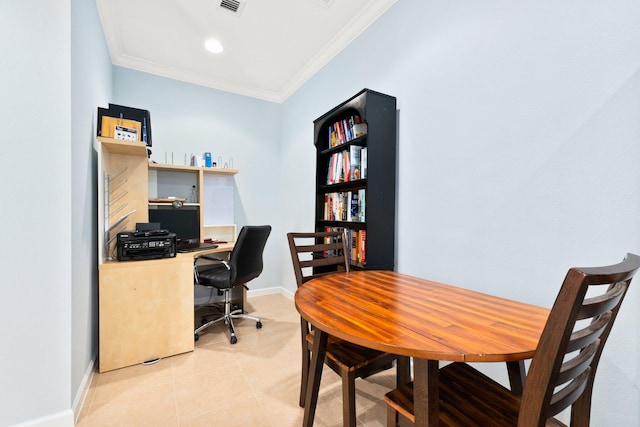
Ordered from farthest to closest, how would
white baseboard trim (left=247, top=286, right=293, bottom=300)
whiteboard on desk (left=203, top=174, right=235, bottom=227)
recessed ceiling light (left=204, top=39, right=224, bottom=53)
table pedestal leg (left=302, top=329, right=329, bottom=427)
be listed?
1. white baseboard trim (left=247, top=286, right=293, bottom=300)
2. whiteboard on desk (left=203, top=174, right=235, bottom=227)
3. recessed ceiling light (left=204, top=39, right=224, bottom=53)
4. table pedestal leg (left=302, top=329, right=329, bottom=427)

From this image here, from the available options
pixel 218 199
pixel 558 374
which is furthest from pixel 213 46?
pixel 558 374

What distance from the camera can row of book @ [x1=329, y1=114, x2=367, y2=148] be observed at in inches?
85.4

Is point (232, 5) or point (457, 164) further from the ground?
point (232, 5)

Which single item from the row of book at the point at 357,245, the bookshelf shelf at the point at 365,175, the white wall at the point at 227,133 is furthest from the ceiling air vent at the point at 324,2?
the row of book at the point at 357,245

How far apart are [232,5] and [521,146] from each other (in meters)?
2.42

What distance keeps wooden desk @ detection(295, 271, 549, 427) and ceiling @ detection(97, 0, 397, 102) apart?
2223 mm

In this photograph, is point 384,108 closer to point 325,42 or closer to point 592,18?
point 592,18

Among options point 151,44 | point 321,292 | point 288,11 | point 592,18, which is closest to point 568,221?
point 592,18

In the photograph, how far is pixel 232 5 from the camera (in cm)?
221

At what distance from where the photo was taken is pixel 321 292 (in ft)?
4.16

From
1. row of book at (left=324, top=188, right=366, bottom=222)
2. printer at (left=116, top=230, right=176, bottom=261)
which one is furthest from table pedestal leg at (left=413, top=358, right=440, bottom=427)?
printer at (left=116, top=230, right=176, bottom=261)
